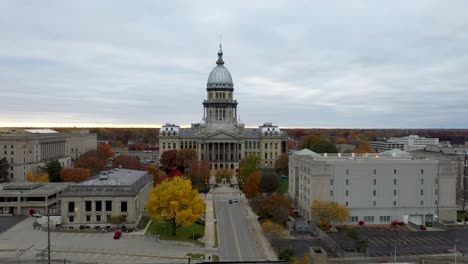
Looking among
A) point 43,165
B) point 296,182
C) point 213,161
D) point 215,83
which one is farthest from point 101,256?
point 215,83

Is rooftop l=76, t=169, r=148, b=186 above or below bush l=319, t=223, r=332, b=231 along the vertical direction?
above

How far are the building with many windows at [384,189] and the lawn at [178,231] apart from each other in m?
16.7

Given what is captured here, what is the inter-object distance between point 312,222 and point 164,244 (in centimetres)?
2117

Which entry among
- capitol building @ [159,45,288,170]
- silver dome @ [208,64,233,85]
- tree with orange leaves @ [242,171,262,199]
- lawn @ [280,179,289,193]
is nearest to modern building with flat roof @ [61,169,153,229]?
tree with orange leaves @ [242,171,262,199]

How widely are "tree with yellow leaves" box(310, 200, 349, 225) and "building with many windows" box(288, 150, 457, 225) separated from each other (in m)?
3.74

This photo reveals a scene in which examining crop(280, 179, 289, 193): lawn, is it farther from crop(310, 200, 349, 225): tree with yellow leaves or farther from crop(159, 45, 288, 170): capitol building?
crop(159, 45, 288, 170): capitol building

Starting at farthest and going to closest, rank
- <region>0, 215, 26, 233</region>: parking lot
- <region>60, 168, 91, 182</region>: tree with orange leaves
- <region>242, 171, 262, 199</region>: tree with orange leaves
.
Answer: <region>60, 168, 91, 182</region>: tree with orange leaves
<region>242, 171, 262, 199</region>: tree with orange leaves
<region>0, 215, 26, 233</region>: parking lot

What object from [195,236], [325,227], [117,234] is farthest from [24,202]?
[325,227]

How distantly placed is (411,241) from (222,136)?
289 ft

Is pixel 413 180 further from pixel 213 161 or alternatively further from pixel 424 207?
pixel 213 161

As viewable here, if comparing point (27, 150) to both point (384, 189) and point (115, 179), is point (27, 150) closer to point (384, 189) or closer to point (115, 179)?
point (115, 179)

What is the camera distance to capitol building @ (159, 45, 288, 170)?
456ft

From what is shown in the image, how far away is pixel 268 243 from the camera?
54000mm

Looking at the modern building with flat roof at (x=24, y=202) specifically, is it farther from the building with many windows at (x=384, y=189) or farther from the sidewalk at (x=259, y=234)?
the building with many windows at (x=384, y=189)
